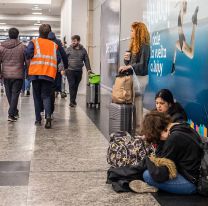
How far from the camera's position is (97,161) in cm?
551

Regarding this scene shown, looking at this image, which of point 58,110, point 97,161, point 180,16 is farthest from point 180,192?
point 58,110

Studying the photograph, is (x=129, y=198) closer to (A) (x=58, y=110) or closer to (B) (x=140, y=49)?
(B) (x=140, y=49)

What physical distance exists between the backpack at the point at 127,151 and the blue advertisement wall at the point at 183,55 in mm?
647

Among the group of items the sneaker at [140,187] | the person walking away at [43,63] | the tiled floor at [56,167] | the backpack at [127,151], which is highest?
the person walking away at [43,63]

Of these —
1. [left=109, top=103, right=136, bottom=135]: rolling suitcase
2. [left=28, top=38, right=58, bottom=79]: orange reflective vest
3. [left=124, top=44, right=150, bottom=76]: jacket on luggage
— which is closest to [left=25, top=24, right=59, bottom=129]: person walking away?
[left=28, top=38, right=58, bottom=79]: orange reflective vest

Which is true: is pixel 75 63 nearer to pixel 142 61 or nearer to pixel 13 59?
pixel 13 59

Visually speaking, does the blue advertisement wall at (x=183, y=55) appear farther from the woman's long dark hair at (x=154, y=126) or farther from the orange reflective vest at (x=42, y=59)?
the orange reflective vest at (x=42, y=59)

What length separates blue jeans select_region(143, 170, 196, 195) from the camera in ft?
13.6

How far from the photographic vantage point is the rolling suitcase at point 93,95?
11433 mm

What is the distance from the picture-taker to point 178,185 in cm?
416

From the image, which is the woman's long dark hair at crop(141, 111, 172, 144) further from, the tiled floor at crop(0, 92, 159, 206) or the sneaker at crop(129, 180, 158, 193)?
the tiled floor at crop(0, 92, 159, 206)

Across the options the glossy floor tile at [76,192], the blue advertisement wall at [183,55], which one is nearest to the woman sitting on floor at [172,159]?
the glossy floor tile at [76,192]

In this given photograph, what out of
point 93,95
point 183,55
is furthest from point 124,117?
point 93,95

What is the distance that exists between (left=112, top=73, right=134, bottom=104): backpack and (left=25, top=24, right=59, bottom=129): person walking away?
1471 millimetres
